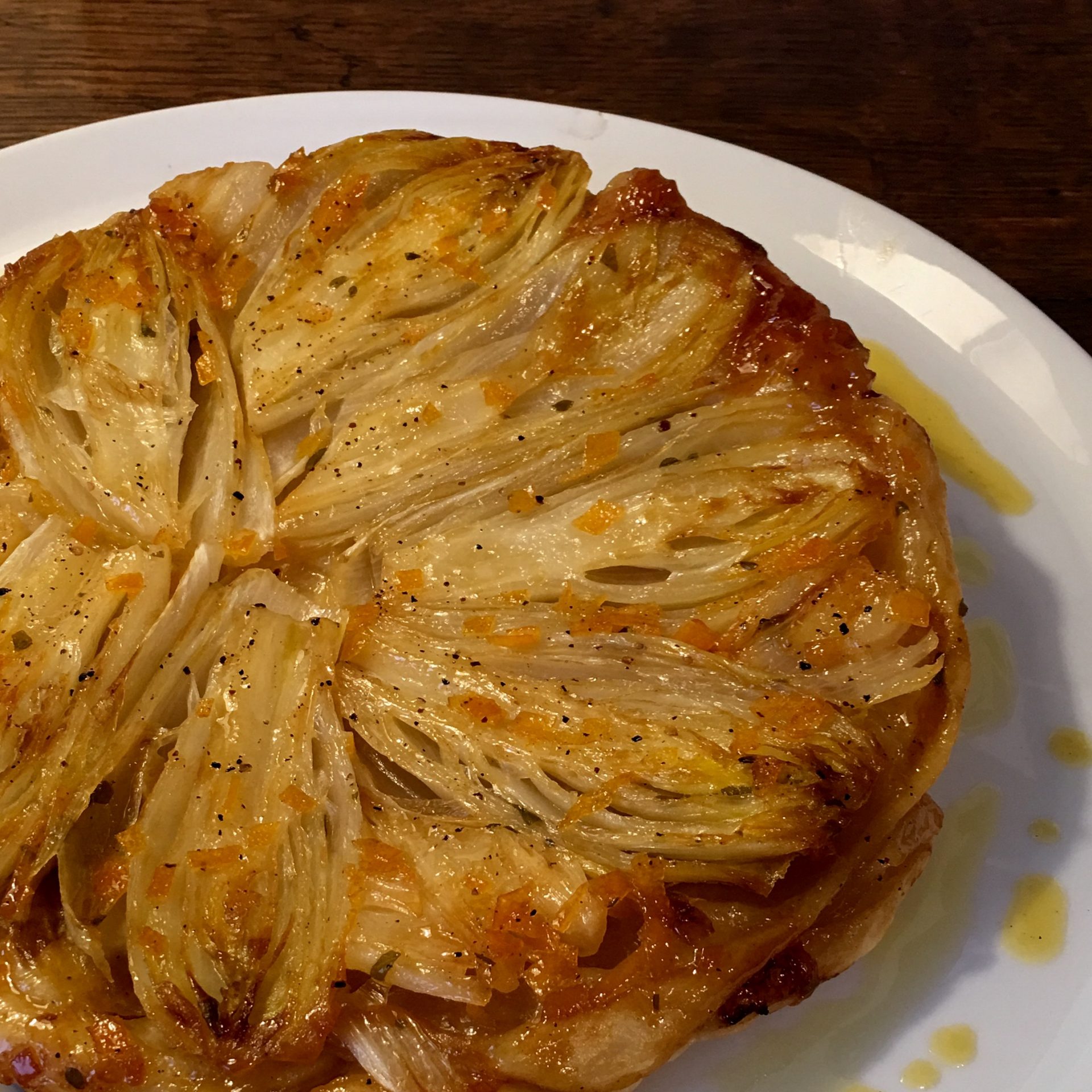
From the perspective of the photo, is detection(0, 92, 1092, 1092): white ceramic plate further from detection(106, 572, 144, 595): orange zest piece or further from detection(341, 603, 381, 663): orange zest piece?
detection(106, 572, 144, 595): orange zest piece

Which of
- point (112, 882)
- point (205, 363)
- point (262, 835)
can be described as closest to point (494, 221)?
point (205, 363)

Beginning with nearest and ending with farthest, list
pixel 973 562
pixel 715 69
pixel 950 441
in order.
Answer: pixel 973 562 → pixel 950 441 → pixel 715 69

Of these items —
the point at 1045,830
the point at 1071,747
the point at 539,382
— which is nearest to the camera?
the point at 539,382

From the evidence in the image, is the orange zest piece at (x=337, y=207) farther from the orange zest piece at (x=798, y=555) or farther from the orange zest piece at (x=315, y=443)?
the orange zest piece at (x=798, y=555)

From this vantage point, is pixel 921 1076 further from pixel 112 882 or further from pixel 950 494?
pixel 112 882

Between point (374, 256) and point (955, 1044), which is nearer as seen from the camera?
point (955, 1044)

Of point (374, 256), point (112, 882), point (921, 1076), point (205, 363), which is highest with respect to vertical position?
point (374, 256)
